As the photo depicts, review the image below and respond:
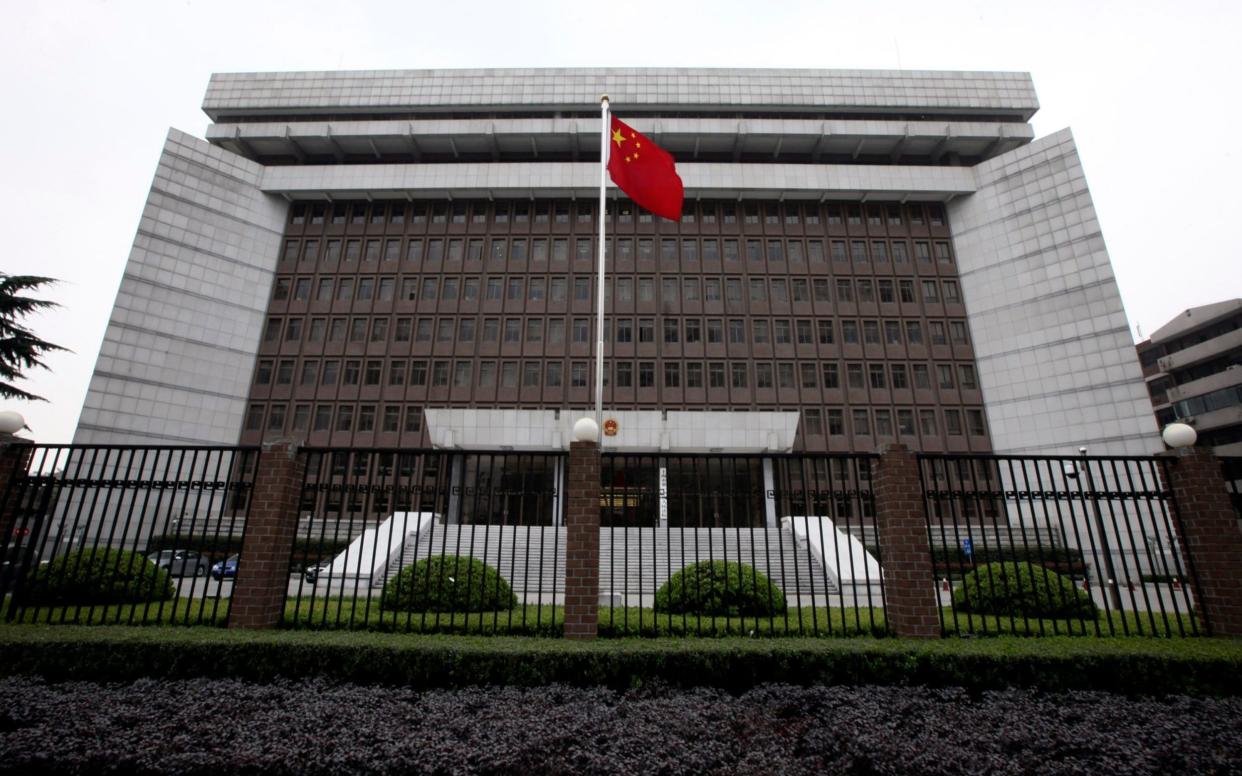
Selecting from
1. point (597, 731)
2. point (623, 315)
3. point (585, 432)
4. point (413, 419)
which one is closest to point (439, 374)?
point (413, 419)

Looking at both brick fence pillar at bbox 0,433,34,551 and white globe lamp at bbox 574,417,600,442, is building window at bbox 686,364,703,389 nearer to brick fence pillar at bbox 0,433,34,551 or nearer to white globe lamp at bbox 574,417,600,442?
white globe lamp at bbox 574,417,600,442

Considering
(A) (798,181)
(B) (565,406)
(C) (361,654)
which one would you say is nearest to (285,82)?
(B) (565,406)

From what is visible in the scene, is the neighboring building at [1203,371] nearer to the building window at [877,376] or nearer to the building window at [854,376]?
the building window at [877,376]

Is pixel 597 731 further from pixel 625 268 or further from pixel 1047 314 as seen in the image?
pixel 1047 314

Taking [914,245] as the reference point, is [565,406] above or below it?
below

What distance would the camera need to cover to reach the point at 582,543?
7457mm

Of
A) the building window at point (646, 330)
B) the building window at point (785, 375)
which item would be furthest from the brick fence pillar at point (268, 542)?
the building window at point (785, 375)

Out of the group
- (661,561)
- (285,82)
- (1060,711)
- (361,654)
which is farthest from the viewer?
(285,82)

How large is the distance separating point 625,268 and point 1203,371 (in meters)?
49.4

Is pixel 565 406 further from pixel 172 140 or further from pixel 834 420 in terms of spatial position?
pixel 172 140

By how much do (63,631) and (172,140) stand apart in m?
42.5

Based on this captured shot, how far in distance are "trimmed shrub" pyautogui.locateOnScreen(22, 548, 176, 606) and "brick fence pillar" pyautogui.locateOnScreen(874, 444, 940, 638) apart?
397 inches

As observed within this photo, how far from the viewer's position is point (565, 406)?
1426 inches

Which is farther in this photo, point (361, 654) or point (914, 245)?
point (914, 245)
